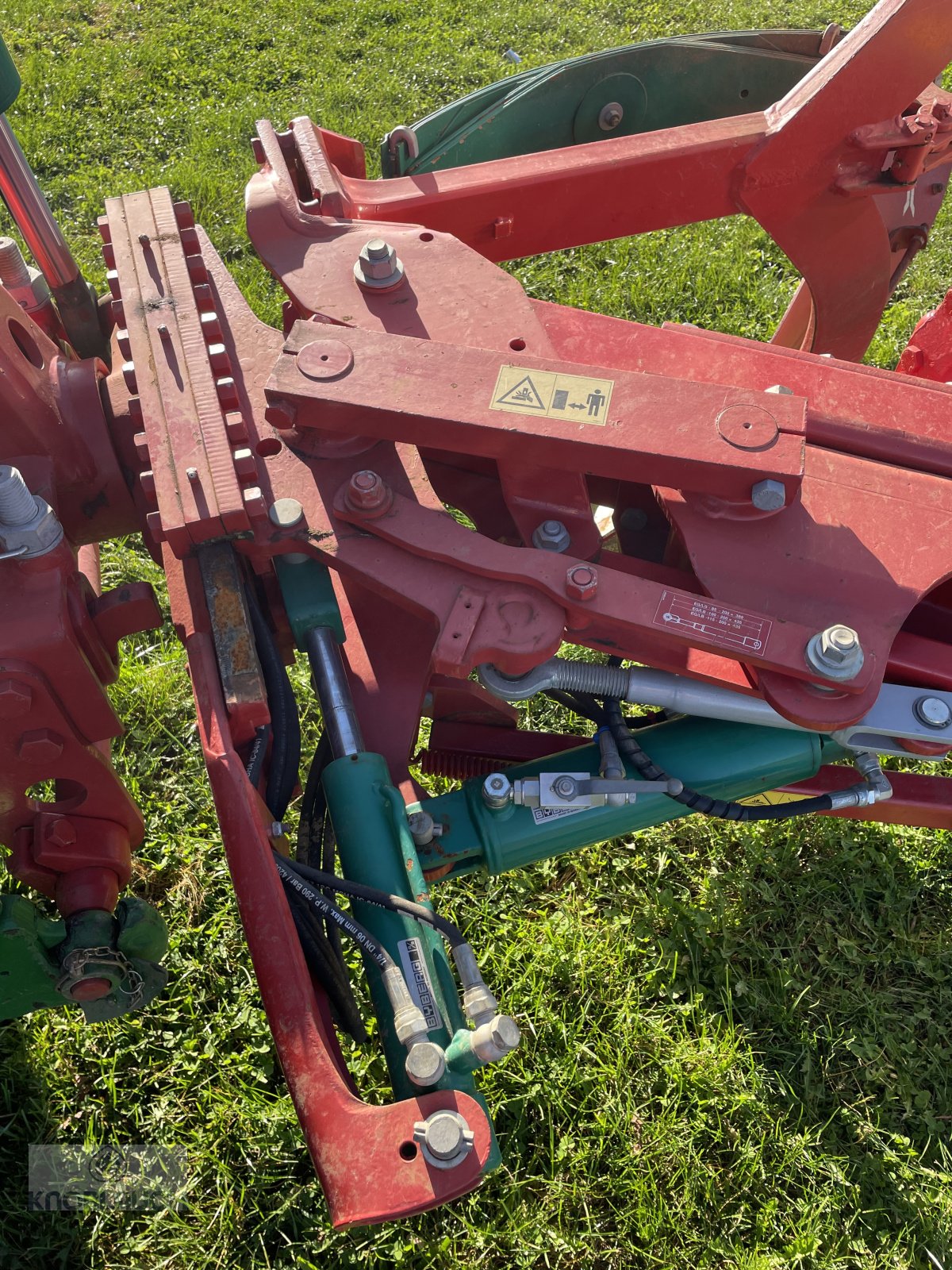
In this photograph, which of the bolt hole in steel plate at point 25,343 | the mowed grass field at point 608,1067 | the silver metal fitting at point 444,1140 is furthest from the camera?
the mowed grass field at point 608,1067

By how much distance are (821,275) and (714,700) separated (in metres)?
1.33

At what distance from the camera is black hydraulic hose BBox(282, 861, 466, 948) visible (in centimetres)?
163

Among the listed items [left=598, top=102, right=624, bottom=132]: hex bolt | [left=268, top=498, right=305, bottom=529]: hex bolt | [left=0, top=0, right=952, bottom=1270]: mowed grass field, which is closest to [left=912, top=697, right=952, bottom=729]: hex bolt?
[left=268, top=498, right=305, bottom=529]: hex bolt

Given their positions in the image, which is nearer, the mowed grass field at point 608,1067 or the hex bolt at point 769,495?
the hex bolt at point 769,495

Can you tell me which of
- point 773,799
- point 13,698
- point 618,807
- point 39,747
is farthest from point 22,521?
point 773,799

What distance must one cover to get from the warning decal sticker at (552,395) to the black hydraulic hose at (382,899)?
783mm

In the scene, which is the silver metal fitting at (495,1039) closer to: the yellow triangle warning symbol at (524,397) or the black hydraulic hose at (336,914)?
the black hydraulic hose at (336,914)

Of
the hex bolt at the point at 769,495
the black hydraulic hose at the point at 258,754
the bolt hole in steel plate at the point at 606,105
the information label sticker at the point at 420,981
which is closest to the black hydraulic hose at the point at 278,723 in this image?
the black hydraulic hose at the point at 258,754

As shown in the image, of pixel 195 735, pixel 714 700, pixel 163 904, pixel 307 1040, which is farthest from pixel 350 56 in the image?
pixel 307 1040

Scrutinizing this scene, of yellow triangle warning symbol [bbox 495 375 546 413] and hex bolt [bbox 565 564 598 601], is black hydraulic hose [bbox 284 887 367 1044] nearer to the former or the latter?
hex bolt [bbox 565 564 598 601]

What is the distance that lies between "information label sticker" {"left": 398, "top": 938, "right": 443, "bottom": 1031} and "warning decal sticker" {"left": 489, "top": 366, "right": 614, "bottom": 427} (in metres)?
0.85

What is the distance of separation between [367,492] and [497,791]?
1.96ft

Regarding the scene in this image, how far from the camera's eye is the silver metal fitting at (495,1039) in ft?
4.80

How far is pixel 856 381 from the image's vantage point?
2041 mm
